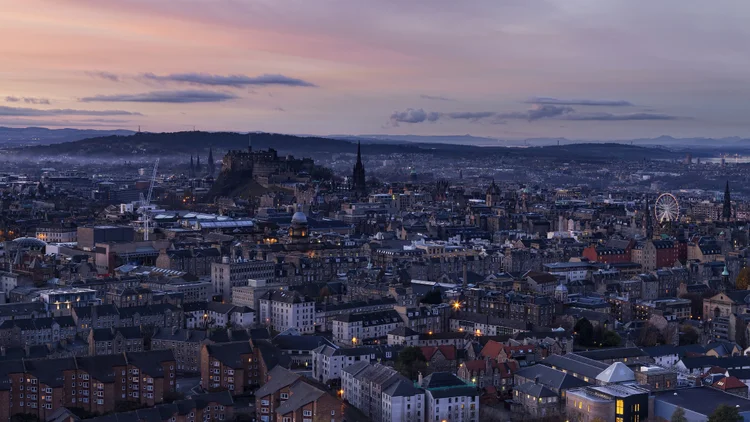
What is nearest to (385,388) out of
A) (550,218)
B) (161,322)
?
(161,322)

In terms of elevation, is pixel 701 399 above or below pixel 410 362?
below

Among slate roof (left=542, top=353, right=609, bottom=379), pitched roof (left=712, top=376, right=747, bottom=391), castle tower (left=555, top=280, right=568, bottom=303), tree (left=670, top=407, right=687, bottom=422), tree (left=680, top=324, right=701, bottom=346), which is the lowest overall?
tree (left=680, top=324, right=701, bottom=346)

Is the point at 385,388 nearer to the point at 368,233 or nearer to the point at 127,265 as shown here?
the point at 127,265

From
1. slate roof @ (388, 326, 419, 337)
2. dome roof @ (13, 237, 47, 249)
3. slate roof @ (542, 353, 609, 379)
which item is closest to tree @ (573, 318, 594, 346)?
slate roof @ (542, 353, 609, 379)

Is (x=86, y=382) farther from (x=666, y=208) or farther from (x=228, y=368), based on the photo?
(x=666, y=208)

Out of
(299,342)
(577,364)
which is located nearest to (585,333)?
(577,364)

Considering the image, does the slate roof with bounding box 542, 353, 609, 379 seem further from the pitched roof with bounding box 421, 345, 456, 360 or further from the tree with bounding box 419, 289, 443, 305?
the tree with bounding box 419, 289, 443, 305
